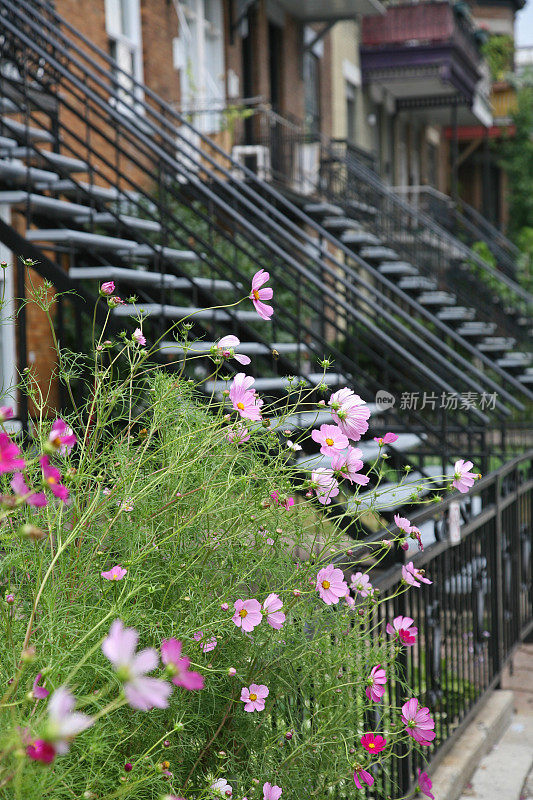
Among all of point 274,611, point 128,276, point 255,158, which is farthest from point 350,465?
point 255,158

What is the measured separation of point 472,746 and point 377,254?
9229mm

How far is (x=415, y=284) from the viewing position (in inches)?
509

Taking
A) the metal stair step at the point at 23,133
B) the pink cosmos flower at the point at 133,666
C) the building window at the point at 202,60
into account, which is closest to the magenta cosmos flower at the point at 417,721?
the pink cosmos flower at the point at 133,666

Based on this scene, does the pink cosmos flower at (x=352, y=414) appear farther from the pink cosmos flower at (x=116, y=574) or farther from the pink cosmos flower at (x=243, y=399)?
the pink cosmos flower at (x=116, y=574)

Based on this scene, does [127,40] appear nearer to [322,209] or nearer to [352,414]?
[322,209]

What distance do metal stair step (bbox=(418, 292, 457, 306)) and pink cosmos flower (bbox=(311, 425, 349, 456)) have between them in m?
10.8

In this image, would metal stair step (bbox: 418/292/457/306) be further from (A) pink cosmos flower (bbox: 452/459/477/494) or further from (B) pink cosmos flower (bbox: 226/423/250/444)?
(B) pink cosmos flower (bbox: 226/423/250/444)

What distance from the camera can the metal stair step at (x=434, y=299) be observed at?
1283cm

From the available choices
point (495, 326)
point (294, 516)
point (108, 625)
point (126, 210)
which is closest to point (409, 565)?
point (294, 516)

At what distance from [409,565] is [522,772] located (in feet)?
7.91

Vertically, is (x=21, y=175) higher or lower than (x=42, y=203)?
higher

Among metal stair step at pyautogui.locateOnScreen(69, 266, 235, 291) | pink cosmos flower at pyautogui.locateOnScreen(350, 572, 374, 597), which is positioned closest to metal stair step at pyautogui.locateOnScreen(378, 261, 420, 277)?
metal stair step at pyautogui.locateOnScreen(69, 266, 235, 291)

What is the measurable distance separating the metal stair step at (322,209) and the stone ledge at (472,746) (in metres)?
8.46

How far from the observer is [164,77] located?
1153 centimetres
